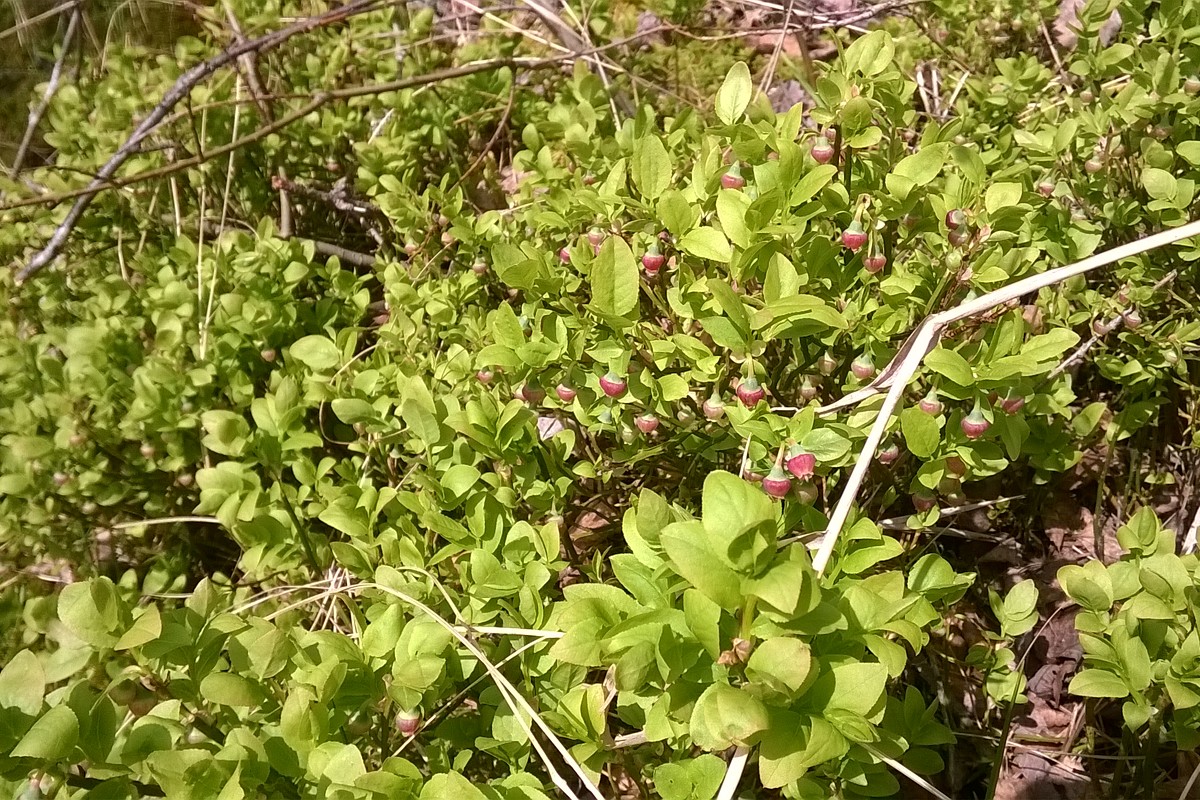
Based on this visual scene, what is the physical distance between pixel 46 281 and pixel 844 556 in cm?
231

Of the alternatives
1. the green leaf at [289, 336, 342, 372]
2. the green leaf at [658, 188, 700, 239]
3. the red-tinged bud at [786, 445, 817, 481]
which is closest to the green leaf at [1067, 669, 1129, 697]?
the red-tinged bud at [786, 445, 817, 481]

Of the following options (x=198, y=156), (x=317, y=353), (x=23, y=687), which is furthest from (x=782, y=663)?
(x=198, y=156)

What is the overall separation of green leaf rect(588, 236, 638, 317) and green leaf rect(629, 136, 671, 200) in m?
0.18

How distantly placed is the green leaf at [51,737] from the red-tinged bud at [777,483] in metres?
0.72

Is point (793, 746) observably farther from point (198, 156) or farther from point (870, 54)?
point (198, 156)

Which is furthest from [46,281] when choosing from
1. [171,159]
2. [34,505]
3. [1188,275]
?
[1188,275]

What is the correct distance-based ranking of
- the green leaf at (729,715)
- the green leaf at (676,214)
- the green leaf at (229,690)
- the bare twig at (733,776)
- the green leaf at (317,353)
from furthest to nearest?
the green leaf at (317,353) < the green leaf at (676,214) < the green leaf at (229,690) < the bare twig at (733,776) < the green leaf at (729,715)

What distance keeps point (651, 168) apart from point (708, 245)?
0.18m

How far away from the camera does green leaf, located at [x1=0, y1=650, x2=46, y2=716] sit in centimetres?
77

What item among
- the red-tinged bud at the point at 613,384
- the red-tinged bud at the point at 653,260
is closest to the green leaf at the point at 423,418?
the red-tinged bud at the point at 613,384

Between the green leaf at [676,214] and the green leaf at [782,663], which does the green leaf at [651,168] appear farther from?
the green leaf at [782,663]

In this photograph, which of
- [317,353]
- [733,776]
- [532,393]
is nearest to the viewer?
[733,776]

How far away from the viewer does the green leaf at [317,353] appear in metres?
1.50

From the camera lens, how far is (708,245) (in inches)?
40.6
